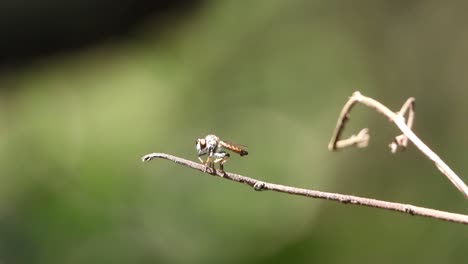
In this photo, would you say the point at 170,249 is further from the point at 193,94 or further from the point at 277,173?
the point at 193,94

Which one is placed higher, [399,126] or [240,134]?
[240,134]

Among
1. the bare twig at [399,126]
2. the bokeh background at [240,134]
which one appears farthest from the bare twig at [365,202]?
the bokeh background at [240,134]

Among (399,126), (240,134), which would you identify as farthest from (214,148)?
(240,134)

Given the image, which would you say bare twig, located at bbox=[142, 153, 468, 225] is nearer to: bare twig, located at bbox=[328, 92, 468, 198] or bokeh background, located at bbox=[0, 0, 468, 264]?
bare twig, located at bbox=[328, 92, 468, 198]

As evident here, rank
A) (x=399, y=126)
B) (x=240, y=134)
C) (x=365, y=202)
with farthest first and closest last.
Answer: (x=240, y=134), (x=399, y=126), (x=365, y=202)

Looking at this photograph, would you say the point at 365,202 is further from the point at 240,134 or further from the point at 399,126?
the point at 240,134

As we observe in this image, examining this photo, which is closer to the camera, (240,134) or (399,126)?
(399,126)

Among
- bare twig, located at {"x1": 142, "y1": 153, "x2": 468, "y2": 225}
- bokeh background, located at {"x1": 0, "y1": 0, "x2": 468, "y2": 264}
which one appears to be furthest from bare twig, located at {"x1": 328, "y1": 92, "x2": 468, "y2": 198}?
bokeh background, located at {"x1": 0, "y1": 0, "x2": 468, "y2": 264}

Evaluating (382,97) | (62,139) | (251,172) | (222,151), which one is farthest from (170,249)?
(222,151)

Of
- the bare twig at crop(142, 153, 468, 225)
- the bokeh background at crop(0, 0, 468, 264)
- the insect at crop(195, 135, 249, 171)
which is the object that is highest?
the bokeh background at crop(0, 0, 468, 264)

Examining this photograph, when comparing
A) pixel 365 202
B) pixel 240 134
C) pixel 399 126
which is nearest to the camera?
pixel 365 202

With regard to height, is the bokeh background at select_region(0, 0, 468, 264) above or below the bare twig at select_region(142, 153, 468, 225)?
above
